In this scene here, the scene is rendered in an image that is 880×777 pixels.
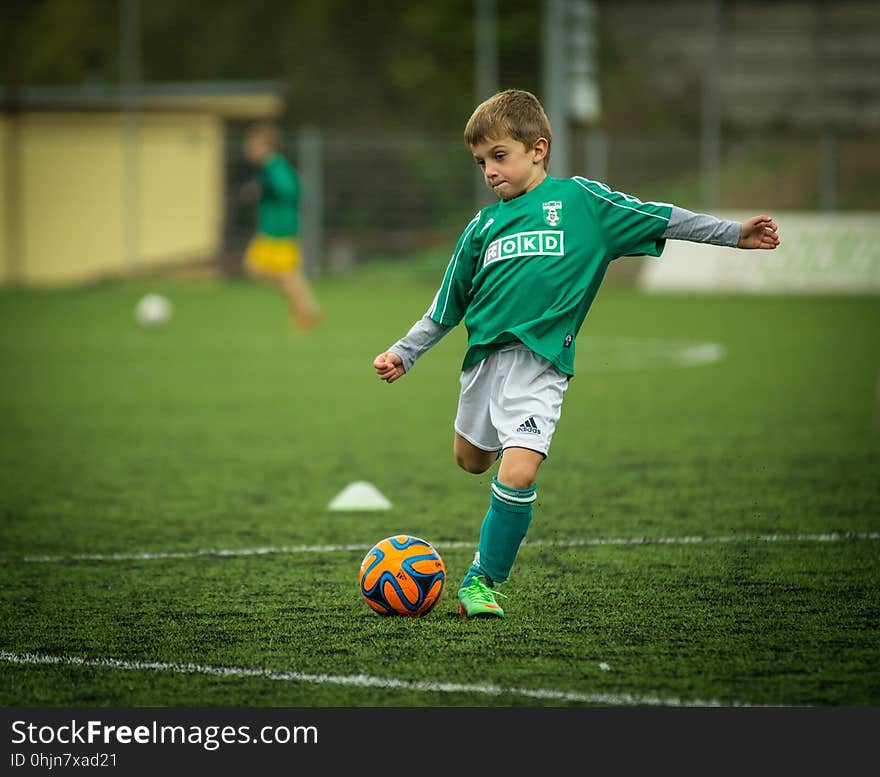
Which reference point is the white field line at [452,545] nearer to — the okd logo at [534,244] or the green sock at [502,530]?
the green sock at [502,530]

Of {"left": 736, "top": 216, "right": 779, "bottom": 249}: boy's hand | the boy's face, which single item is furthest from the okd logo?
{"left": 736, "top": 216, "right": 779, "bottom": 249}: boy's hand

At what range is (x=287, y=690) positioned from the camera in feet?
13.3

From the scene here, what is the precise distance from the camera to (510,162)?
194 inches

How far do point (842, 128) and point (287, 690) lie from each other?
24.9 metres

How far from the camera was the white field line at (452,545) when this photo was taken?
19.5ft

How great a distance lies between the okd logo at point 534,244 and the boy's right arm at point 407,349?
0.36 metres

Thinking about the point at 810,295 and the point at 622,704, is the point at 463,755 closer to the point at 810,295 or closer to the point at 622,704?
the point at 622,704

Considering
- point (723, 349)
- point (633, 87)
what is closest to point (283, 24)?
point (633, 87)

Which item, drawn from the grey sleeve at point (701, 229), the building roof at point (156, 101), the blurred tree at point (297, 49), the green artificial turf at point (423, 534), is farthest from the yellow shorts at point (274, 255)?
the blurred tree at point (297, 49)

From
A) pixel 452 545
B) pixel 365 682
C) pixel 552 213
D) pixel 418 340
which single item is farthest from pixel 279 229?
pixel 365 682

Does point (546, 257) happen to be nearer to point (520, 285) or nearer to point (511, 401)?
point (520, 285)

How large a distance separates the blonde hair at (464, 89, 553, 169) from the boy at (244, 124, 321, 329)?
1254cm

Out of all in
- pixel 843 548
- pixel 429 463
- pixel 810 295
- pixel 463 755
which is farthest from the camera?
pixel 810 295

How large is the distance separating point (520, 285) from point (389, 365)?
0.50 meters
